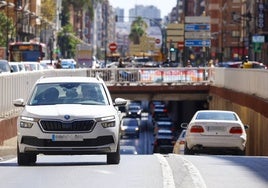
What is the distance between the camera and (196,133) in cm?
2800

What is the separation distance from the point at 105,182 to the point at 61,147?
2871mm

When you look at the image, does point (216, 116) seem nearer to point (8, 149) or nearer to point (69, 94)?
point (8, 149)

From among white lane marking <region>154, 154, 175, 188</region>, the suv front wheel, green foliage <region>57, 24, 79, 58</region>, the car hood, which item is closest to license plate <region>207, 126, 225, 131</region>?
white lane marking <region>154, 154, 175, 188</region>

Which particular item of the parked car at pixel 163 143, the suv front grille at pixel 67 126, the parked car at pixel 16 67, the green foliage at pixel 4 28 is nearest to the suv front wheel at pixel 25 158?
the suv front grille at pixel 67 126

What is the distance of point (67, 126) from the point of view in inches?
699

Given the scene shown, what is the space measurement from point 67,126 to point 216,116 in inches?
450

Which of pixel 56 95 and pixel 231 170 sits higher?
pixel 56 95

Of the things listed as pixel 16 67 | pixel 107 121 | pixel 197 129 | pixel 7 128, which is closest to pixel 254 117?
Result: pixel 197 129

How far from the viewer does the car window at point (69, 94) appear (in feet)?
61.7

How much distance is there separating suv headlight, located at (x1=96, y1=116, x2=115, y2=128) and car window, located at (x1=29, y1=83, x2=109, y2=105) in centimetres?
82

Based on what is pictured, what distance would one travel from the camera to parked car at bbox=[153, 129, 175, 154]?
65812 mm

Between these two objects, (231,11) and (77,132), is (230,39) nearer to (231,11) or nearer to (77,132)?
(231,11)

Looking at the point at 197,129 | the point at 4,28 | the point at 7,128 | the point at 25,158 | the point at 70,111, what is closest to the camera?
the point at 70,111

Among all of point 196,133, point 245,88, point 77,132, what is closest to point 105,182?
point 77,132
